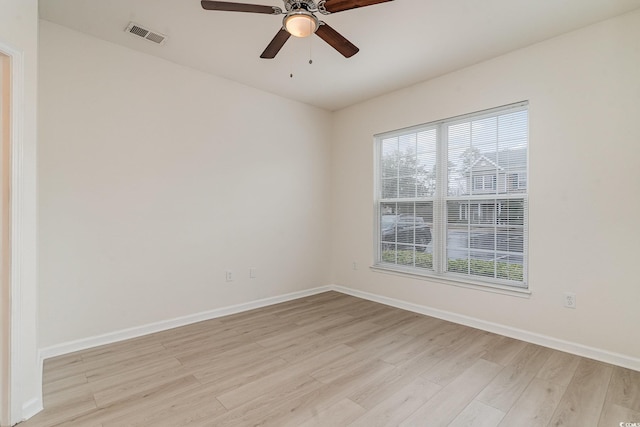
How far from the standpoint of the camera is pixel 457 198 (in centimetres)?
362

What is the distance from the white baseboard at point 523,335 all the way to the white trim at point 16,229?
3.65m

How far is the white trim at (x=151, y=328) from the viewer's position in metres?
2.71

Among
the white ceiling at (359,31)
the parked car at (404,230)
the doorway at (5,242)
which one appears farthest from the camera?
the parked car at (404,230)

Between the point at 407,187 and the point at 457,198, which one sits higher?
the point at 407,187

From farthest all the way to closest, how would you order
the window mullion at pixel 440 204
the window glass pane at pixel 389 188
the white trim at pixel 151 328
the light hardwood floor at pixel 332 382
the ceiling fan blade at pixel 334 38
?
the window glass pane at pixel 389 188, the window mullion at pixel 440 204, the white trim at pixel 151 328, the ceiling fan blade at pixel 334 38, the light hardwood floor at pixel 332 382

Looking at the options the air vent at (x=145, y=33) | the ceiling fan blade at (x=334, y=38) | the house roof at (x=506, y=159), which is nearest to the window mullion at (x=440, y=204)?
the house roof at (x=506, y=159)

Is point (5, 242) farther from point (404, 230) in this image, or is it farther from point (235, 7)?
point (404, 230)

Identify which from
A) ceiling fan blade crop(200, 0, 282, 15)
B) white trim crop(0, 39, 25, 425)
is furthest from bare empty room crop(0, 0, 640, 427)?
ceiling fan blade crop(200, 0, 282, 15)

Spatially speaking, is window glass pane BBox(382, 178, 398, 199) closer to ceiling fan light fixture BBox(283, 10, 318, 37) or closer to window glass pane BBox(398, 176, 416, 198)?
window glass pane BBox(398, 176, 416, 198)

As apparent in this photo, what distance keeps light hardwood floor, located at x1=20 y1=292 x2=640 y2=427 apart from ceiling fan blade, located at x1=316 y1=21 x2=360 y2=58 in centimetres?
250

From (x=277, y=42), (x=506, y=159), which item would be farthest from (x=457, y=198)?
(x=277, y=42)

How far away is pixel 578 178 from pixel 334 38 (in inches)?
97.5

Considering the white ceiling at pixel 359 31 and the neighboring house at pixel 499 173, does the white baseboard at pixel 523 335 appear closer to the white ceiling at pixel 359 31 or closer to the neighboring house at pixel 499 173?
the neighboring house at pixel 499 173

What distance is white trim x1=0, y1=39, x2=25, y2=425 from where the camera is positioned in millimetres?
1784
